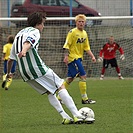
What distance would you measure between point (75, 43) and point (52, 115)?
120 inches

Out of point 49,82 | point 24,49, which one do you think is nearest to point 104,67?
point 49,82

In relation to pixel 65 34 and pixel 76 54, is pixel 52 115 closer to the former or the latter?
pixel 76 54

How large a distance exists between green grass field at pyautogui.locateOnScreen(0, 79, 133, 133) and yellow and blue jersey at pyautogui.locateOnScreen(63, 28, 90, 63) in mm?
1072

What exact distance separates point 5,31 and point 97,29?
3585mm

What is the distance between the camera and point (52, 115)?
1004cm

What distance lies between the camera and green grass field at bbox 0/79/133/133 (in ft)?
26.9

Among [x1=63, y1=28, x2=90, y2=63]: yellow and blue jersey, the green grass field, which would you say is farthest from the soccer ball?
[x1=63, y1=28, x2=90, y2=63]: yellow and blue jersey

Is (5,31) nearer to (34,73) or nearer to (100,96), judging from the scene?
(100,96)

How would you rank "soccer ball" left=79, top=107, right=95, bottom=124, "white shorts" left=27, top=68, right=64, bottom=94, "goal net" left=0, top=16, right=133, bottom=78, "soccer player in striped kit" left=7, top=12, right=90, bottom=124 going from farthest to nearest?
1. "goal net" left=0, top=16, right=133, bottom=78
2. "soccer ball" left=79, top=107, right=95, bottom=124
3. "white shorts" left=27, top=68, right=64, bottom=94
4. "soccer player in striped kit" left=7, top=12, right=90, bottom=124

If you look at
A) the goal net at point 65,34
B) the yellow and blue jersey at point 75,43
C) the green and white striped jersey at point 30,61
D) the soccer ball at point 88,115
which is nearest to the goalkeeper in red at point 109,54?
the goal net at point 65,34

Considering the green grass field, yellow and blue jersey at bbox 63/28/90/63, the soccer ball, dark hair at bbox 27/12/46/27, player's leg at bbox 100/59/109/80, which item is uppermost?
dark hair at bbox 27/12/46/27

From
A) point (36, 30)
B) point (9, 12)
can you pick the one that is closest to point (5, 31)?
point (9, 12)

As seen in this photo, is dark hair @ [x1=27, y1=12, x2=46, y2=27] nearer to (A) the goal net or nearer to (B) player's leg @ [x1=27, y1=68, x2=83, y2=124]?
(B) player's leg @ [x1=27, y1=68, x2=83, y2=124]

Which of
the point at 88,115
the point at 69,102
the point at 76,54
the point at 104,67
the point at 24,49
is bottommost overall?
the point at 104,67
